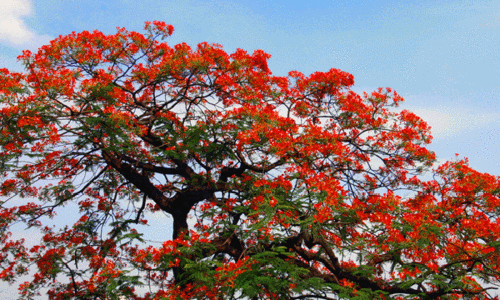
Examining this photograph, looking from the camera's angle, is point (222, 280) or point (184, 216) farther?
point (184, 216)

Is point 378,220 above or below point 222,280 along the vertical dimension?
above

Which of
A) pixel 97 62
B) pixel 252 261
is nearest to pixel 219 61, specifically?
pixel 97 62

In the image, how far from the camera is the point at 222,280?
585 centimetres

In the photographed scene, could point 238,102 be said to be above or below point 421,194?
above

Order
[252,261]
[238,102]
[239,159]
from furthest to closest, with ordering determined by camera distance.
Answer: [238,102], [239,159], [252,261]

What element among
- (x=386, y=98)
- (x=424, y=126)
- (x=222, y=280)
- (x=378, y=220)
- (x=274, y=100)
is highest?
(x=274, y=100)

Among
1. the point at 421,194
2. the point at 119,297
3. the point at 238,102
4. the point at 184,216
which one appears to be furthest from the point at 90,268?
the point at 421,194

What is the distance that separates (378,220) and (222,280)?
2.76 metres

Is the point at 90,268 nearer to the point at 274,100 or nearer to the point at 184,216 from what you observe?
the point at 184,216

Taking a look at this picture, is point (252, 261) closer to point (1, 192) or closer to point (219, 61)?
point (219, 61)

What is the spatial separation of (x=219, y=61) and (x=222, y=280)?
4385 mm

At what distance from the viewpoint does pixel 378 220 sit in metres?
6.83

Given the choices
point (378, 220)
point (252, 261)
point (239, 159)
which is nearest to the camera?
point (252, 261)

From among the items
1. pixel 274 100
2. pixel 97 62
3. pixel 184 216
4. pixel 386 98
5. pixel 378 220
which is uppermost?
pixel 97 62
